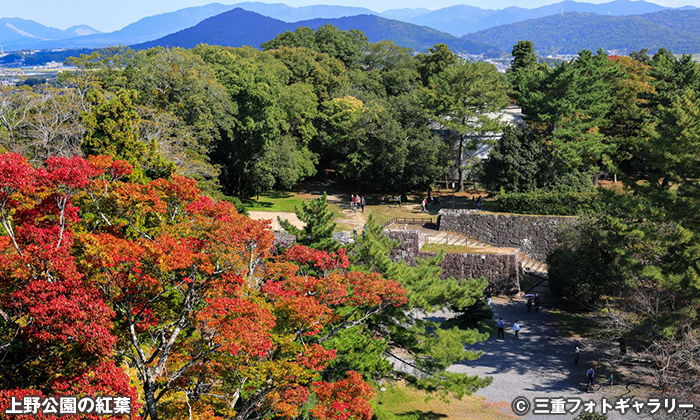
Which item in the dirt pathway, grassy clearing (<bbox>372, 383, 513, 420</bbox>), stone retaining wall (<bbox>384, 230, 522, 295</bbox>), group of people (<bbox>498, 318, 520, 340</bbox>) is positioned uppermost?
the dirt pathway

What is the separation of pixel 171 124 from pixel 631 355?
23994 mm

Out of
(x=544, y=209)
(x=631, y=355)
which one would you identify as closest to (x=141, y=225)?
(x=631, y=355)

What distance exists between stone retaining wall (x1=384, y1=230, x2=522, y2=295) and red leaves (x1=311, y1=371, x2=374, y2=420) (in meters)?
18.0

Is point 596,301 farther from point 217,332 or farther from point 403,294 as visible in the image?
point 217,332

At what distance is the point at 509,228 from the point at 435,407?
17343 mm

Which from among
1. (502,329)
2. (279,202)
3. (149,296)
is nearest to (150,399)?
(149,296)

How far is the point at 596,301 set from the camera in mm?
28266

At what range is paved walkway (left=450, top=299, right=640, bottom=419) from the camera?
67.7ft

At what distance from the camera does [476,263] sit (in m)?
31.6

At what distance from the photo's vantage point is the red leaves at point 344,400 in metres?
12.9

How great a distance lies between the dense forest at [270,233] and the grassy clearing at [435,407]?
1.37 m

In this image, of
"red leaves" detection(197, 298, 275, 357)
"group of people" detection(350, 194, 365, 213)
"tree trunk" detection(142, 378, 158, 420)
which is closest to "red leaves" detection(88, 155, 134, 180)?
"red leaves" detection(197, 298, 275, 357)

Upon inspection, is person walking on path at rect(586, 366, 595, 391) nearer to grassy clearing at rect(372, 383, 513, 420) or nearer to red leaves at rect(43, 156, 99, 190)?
grassy clearing at rect(372, 383, 513, 420)

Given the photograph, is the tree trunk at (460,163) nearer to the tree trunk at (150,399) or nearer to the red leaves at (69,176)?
the red leaves at (69,176)
